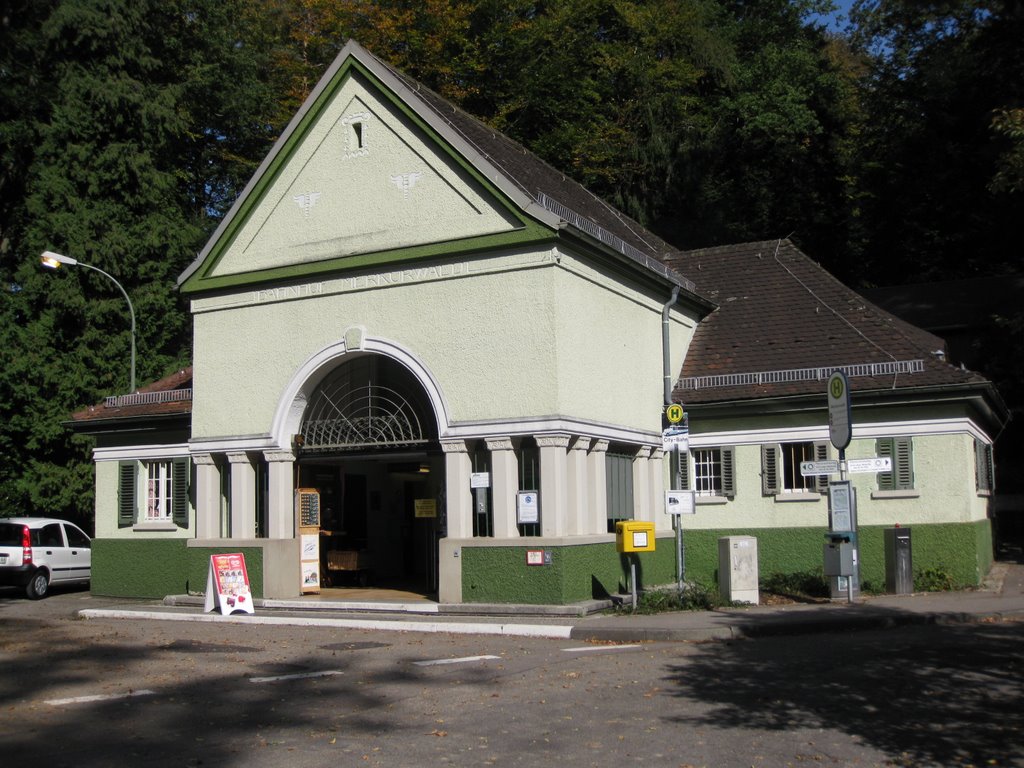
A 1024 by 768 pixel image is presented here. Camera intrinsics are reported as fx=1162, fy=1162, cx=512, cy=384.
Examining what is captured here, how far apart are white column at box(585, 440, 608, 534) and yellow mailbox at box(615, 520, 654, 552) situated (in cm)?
136

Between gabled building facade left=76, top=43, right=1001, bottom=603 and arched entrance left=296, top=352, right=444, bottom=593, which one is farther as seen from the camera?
arched entrance left=296, top=352, right=444, bottom=593

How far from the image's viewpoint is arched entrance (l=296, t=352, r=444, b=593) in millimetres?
20688

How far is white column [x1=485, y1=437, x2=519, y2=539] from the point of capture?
61.2 feet

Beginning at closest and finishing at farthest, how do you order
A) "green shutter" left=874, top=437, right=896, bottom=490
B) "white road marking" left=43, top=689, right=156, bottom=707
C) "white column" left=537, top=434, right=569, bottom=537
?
"white road marking" left=43, top=689, right=156, bottom=707, "white column" left=537, top=434, right=569, bottom=537, "green shutter" left=874, top=437, right=896, bottom=490

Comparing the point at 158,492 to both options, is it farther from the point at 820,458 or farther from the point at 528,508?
the point at 820,458

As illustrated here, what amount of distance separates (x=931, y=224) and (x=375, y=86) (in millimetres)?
31380

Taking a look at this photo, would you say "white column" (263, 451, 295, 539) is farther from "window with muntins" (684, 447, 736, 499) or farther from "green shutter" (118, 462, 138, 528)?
"window with muntins" (684, 447, 736, 499)

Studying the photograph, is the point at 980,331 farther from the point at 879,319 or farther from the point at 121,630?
the point at 121,630

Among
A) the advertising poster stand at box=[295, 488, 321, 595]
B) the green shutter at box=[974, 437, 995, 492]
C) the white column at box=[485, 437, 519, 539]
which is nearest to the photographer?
the white column at box=[485, 437, 519, 539]

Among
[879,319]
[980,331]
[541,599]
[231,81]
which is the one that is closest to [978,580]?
[879,319]

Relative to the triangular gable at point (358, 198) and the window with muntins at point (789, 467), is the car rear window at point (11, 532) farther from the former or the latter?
the window with muntins at point (789, 467)

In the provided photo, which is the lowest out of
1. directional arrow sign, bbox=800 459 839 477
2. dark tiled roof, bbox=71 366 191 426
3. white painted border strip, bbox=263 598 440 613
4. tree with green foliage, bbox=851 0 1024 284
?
white painted border strip, bbox=263 598 440 613

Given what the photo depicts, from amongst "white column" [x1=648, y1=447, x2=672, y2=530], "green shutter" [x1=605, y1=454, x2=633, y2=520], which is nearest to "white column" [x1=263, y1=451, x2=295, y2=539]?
"green shutter" [x1=605, y1=454, x2=633, y2=520]

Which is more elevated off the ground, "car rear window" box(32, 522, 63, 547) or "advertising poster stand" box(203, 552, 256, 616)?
"car rear window" box(32, 522, 63, 547)
